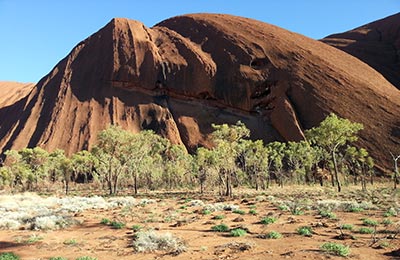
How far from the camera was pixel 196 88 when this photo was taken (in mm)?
96312

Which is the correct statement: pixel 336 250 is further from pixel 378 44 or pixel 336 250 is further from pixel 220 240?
pixel 378 44

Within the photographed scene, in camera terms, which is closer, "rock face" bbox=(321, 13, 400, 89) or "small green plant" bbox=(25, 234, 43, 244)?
"small green plant" bbox=(25, 234, 43, 244)

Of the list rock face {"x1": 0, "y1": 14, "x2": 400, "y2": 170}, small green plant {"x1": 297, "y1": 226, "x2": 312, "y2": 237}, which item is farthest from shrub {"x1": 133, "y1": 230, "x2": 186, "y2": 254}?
rock face {"x1": 0, "y1": 14, "x2": 400, "y2": 170}

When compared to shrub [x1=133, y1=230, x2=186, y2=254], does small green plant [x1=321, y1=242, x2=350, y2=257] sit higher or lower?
higher

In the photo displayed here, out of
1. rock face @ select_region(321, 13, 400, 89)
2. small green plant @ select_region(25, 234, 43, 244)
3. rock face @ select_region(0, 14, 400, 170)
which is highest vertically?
rock face @ select_region(321, 13, 400, 89)

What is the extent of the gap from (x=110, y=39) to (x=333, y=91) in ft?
213

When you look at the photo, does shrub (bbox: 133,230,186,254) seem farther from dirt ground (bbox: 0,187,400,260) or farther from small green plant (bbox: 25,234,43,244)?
small green plant (bbox: 25,234,43,244)

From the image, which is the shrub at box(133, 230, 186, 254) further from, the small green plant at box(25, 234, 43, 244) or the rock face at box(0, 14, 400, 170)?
the rock face at box(0, 14, 400, 170)

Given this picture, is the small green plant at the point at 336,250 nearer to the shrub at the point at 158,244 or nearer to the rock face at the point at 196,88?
the shrub at the point at 158,244

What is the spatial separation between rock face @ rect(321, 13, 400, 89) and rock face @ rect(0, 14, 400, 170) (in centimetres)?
2021

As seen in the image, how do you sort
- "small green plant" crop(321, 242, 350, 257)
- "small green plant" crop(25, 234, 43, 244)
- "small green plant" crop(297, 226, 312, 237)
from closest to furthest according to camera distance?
"small green plant" crop(321, 242, 350, 257) < "small green plant" crop(297, 226, 312, 237) < "small green plant" crop(25, 234, 43, 244)

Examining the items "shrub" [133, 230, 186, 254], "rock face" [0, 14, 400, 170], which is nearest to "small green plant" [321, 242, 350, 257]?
"shrub" [133, 230, 186, 254]

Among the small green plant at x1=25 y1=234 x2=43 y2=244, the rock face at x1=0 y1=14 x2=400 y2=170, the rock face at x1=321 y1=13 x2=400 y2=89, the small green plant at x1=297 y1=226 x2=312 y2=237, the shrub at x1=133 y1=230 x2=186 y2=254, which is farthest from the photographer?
the rock face at x1=321 y1=13 x2=400 y2=89

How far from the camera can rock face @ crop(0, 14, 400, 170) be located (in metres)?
85.0
